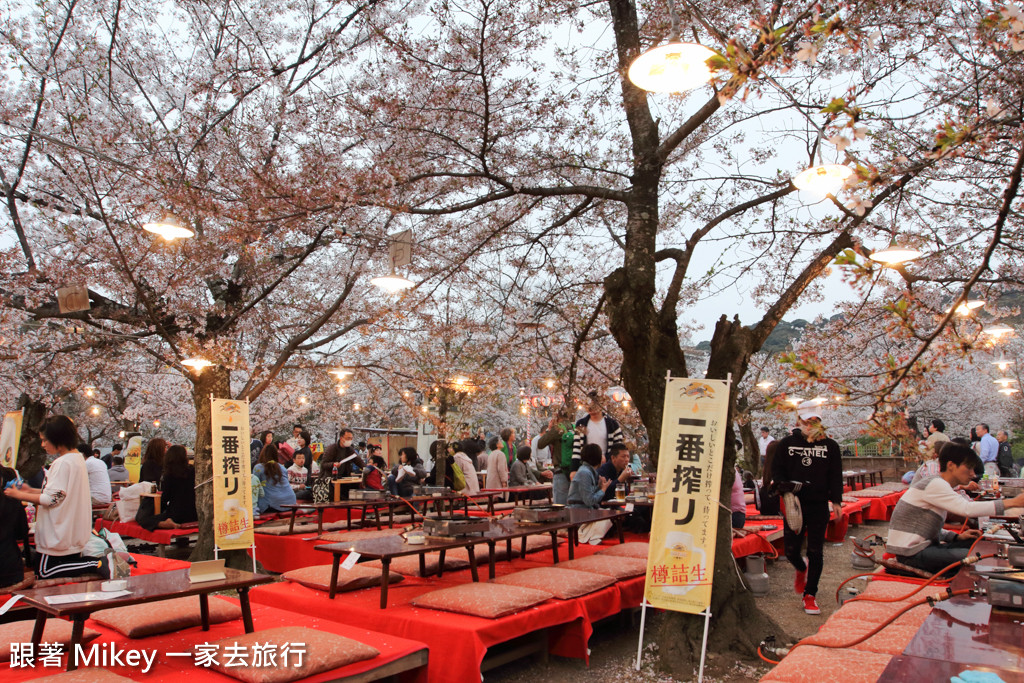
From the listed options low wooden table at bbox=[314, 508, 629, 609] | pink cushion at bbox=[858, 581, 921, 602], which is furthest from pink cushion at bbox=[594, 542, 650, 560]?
pink cushion at bbox=[858, 581, 921, 602]

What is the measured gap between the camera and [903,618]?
146 inches

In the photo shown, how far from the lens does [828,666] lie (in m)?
2.89

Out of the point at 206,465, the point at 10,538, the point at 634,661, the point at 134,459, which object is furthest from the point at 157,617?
the point at 134,459

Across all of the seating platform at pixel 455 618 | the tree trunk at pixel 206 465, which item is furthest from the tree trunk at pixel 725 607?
the tree trunk at pixel 206 465

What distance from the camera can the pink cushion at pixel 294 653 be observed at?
3.32m

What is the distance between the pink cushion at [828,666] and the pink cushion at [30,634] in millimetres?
3790

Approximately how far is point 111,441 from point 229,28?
104 ft

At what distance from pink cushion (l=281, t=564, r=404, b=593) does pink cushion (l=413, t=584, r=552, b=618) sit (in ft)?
2.58

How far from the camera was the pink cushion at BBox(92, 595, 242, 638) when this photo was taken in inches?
160

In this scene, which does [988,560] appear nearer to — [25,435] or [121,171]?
[121,171]

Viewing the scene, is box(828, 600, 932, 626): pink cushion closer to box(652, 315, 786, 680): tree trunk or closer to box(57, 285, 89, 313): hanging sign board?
box(652, 315, 786, 680): tree trunk

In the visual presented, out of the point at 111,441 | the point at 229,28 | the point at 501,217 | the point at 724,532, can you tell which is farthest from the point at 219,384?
the point at 111,441

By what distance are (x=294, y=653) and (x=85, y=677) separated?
971 millimetres

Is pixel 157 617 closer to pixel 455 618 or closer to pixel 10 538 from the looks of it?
pixel 10 538
